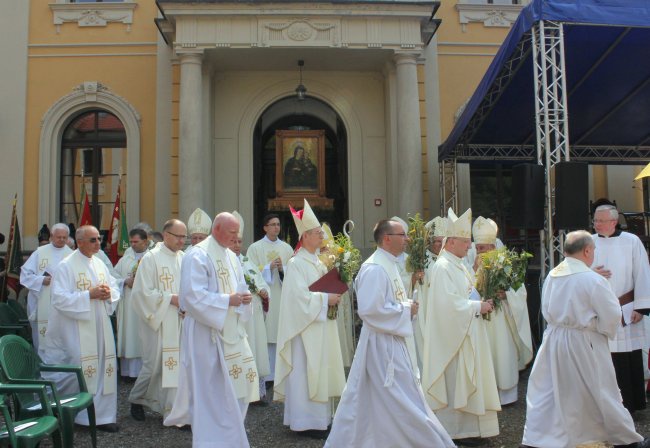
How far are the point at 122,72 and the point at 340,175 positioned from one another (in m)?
5.23

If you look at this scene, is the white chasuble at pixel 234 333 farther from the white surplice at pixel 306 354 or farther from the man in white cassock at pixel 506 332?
the man in white cassock at pixel 506 332

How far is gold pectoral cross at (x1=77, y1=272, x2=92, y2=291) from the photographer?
632cm

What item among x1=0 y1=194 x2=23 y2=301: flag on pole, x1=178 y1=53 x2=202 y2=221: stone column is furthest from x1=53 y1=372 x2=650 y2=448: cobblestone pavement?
x1=178 y1=53 x2=202 y2=221: stone column

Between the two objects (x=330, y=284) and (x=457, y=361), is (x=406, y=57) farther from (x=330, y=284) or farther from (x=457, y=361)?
(x=457, y=361)

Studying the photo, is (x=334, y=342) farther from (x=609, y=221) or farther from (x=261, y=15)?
(x=261, y=15)

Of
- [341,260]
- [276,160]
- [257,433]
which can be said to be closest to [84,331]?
[257,433]

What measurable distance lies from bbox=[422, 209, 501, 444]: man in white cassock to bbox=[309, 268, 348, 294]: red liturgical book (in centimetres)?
86

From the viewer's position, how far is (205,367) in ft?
16.7

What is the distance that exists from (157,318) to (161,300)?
0.19 metres

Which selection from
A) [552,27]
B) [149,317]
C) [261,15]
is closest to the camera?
[149,317]

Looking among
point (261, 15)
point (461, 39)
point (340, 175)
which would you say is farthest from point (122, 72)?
point (461, 39)

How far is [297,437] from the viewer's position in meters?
6.00

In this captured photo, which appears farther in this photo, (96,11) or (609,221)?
(96,11)

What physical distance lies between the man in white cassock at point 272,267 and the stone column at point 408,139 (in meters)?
3.62
